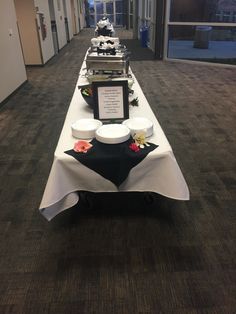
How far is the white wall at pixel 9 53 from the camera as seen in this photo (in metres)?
4.09

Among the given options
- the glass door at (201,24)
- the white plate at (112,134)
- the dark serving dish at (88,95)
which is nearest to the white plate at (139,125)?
the white plate at (112,134)

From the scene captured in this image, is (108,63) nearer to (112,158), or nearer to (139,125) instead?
(139,125)

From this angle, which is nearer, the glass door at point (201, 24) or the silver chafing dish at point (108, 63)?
the silver chafing dish at point (108, 63)

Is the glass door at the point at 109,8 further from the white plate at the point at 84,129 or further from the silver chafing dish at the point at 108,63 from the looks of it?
the white plate at the point at 84,129

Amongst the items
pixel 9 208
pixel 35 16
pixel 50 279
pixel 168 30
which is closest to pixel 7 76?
pixel 35 16

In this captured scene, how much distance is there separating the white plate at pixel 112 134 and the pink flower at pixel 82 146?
0.08m

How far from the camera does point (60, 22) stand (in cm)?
893

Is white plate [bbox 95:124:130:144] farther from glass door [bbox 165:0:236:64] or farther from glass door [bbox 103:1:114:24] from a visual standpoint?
glass door [bbox 103:1:114:24]

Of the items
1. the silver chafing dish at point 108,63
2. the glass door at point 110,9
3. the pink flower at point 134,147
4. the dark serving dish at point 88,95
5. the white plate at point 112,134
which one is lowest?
the pink flower at point 134,147

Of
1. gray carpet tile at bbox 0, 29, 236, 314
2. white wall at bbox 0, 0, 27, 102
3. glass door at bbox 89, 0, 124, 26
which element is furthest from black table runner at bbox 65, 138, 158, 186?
glass door at bbox 89, 0, 124, 26

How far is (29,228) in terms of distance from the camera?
1.78m

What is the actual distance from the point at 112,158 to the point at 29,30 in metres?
5.91

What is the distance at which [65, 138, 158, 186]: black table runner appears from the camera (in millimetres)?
1458

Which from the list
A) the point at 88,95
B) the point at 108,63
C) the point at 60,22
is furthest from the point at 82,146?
the point at 60,22
